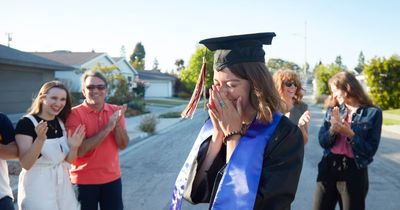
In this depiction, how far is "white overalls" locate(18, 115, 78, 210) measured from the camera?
3.43 metres

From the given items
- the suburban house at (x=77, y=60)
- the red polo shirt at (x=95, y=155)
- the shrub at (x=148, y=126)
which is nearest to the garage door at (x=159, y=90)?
the suburban house at (x=77, y=60)

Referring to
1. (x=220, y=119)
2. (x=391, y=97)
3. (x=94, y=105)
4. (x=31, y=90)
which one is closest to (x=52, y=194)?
(x=94, y=105)

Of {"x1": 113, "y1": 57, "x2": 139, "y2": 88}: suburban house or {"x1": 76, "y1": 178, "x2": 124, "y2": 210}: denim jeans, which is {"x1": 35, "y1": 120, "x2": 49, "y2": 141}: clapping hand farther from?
{"x1": 113, "y1": 57, "x2": 139, "y2": 88}: suburban house

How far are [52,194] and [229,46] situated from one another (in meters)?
2.20

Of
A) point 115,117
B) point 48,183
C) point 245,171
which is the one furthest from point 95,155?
point 245,171

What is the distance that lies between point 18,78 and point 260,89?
20261 mm

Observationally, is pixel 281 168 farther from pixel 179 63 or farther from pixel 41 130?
pixel 179 63

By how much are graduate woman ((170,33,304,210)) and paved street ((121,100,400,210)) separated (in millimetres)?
4010

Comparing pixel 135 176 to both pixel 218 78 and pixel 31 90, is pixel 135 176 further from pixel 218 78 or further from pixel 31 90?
pixel 31 90

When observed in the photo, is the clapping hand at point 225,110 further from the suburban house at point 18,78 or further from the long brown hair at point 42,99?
the suburban house at point 18,78

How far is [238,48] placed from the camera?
214 cm

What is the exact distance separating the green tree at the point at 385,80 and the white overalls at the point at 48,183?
28027 mm

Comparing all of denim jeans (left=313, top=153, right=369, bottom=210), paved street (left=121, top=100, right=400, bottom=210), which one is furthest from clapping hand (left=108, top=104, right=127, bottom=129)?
paved street (left=121, top=100, right=400, bottom=210)

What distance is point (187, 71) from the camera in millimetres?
60625
